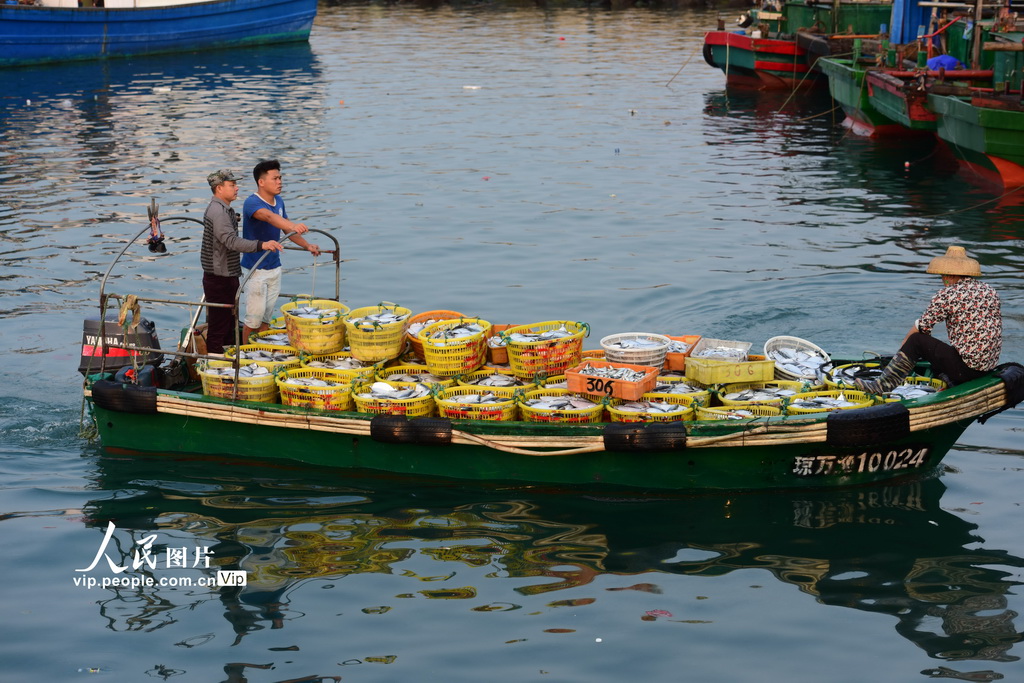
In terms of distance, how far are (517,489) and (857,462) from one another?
260 centimetres

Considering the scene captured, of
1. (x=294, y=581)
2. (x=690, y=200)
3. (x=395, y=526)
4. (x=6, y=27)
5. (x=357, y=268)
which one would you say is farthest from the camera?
(x=6, y=27)

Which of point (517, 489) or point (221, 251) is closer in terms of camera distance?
point (517, 489)

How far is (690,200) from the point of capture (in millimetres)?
19891

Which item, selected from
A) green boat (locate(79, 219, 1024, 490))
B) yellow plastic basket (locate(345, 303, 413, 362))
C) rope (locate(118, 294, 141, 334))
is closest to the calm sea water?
green boat (locate(79, 219, 1024, 490))

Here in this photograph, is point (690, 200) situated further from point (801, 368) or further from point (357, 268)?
point (801, 368)

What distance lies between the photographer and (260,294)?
10.2 meters

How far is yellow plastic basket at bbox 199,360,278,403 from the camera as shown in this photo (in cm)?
936

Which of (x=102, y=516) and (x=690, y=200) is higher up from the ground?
(x=690, y=200)

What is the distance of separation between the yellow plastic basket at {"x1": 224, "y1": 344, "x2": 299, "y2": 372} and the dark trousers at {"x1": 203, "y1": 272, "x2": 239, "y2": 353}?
0.25 meters

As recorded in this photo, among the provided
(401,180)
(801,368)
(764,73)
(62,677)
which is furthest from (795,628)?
(764,73)

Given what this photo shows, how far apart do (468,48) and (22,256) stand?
2815 cm

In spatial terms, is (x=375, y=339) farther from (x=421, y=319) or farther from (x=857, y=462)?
(x=857, y=462)

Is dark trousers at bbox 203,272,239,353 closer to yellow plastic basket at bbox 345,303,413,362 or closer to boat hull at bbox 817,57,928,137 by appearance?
yellow plastic basket at bbox 345,303,413,362

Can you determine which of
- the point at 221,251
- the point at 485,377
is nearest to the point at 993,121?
the point at 485,377
